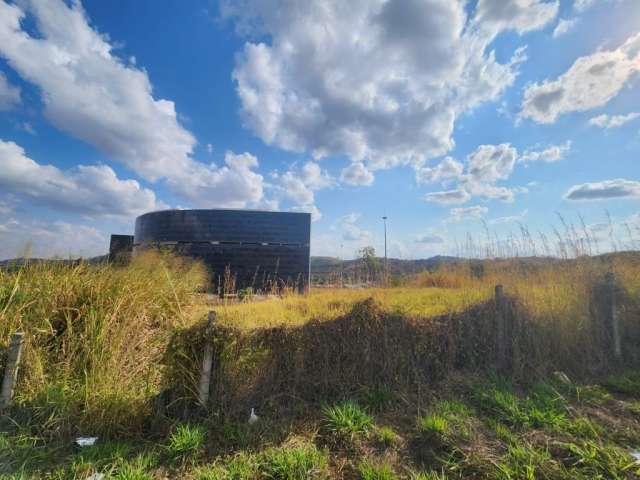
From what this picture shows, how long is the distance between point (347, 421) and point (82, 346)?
2.74 m

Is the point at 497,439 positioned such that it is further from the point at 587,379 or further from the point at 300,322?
the point at 587,379

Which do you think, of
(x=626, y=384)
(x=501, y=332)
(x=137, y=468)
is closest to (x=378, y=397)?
(x=501, y=332)

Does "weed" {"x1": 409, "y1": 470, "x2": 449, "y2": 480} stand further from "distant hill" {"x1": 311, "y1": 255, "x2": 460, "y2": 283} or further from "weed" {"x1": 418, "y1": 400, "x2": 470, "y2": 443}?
"distant hill" {"x1": 311, "y1": 255, "x2": 460, "y2": 283}

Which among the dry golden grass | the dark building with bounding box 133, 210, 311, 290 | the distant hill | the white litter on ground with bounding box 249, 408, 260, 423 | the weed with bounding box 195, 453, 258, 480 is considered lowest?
the weed with bounding box 195, 453, 258, 480

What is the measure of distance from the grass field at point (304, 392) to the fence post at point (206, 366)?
0.21 feet

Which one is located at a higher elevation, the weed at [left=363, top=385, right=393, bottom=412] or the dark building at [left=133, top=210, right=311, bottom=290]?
the dark building at [left=133, top=210, right=311, bottom=290]

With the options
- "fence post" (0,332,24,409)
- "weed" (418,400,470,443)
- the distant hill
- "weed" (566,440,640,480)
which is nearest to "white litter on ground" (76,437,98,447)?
"fence post" (0,332,24,409)

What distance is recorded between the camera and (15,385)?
250cm

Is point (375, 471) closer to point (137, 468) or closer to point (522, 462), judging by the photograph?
point (522, 462)

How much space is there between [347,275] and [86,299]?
17.3 ft

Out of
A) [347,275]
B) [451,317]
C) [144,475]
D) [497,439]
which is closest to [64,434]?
[144,475]

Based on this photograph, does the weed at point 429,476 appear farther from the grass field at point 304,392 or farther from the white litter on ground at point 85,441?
the white litter on ground at point 85,441

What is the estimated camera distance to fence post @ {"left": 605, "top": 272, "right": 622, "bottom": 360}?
407 cm

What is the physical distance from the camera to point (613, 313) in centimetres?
418
